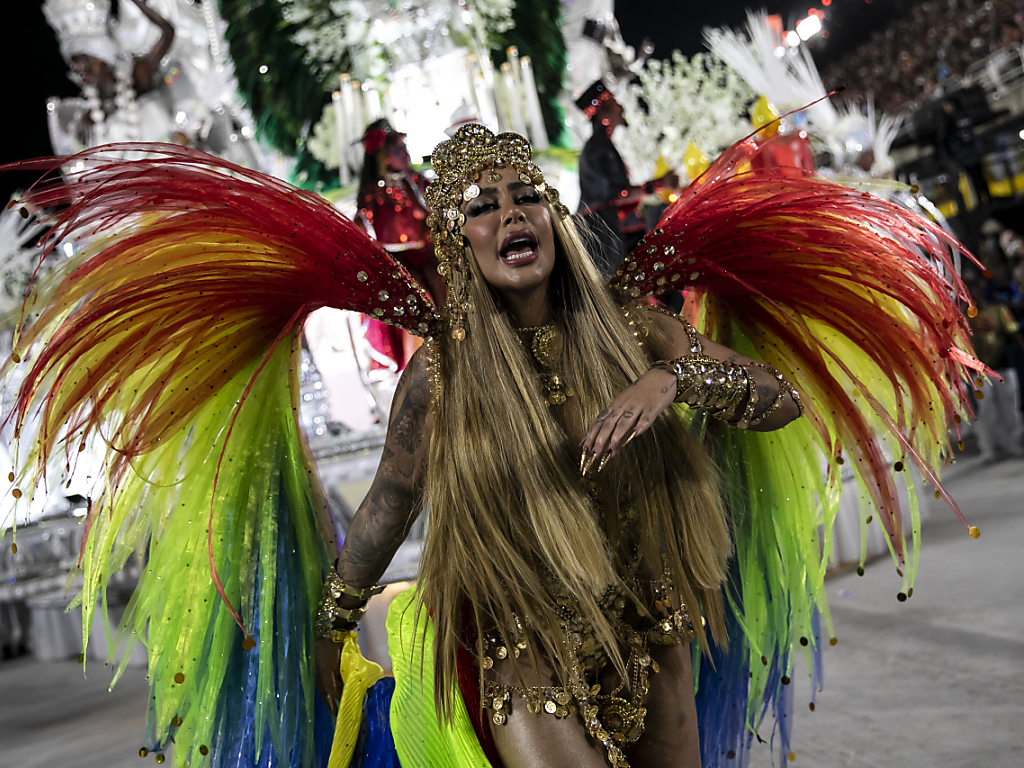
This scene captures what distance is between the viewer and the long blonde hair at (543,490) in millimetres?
1613

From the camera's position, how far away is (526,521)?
1659 mm

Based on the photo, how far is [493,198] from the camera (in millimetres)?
1759

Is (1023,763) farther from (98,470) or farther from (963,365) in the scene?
(98,470)

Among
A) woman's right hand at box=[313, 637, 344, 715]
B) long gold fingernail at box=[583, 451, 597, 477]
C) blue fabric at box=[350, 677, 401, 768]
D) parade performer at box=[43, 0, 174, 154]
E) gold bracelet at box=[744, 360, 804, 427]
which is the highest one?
parade performer at box=[43, 0, 174, 154]

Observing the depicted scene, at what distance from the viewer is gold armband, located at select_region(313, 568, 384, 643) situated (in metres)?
1.89

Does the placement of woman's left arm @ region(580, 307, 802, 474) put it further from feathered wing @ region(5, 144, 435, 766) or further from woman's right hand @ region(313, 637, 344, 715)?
woman's right hand @ region(313, 637, 344, 715)

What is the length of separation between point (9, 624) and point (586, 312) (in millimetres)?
6420

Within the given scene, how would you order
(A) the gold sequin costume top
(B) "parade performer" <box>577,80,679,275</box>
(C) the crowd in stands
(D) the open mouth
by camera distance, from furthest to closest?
(C) the crowd in stands < (B) "parade performer" <box>577,80,679,275</box> < (D) the open mouth < (A) the gold sequin costume top

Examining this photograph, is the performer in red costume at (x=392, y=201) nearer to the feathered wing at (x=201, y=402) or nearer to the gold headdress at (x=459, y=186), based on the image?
the feathered wing at (x=201, y=402)

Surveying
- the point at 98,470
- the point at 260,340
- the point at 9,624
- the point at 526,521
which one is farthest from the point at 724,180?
the point at 9,624

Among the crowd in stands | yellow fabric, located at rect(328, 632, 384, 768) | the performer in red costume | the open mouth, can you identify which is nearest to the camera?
the open mouth

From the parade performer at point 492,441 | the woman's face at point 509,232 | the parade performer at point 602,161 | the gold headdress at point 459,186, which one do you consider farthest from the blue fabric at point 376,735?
the parade performer at point 602,161

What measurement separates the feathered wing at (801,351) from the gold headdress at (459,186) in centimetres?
35

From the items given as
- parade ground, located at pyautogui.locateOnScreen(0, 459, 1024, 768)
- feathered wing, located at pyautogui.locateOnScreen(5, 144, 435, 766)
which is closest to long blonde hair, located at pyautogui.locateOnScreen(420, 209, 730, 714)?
feathered wing, located at pyautogui.locateOnScreen(5, 144, 435, 766)
